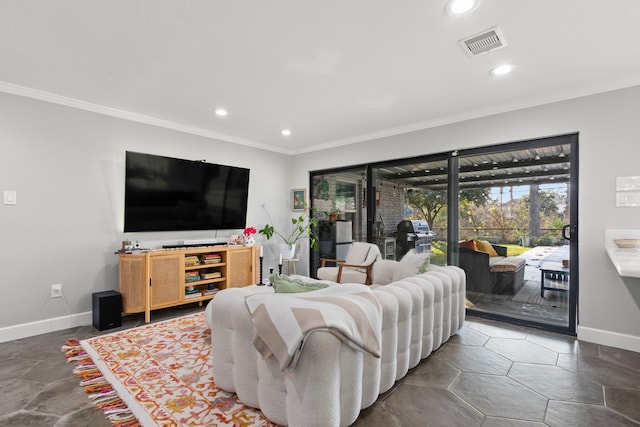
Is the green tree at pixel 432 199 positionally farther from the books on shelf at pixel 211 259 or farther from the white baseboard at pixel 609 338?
the books on shelf at pixel 211 259

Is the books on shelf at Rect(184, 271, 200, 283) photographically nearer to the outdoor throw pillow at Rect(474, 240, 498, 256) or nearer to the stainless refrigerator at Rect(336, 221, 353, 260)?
the stainless refrigerator at Rect(336, 221, 353, 260)

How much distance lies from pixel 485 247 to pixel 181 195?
12.9 feet

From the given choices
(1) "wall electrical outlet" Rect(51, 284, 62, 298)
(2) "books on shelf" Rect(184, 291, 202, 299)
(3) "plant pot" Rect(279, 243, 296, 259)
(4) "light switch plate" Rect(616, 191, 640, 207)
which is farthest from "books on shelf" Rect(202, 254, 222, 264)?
(4) "light switch plate" Rect(616, 191, 640, 207)

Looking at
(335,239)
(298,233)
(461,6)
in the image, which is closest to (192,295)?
(298,233)

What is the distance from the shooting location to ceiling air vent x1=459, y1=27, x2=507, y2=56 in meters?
2.20

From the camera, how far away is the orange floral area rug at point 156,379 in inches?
70.9

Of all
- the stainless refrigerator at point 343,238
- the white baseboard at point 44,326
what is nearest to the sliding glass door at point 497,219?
the stainless refrigerator at point 343,238

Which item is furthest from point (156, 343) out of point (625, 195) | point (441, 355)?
point (625, 195)

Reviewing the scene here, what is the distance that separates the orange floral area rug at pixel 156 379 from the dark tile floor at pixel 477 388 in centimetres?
11

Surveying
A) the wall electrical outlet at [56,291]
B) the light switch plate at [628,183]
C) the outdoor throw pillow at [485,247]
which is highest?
the light switch plate at [628,183]

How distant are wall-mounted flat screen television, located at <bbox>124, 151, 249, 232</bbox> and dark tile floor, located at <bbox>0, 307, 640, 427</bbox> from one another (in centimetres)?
157

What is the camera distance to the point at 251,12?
198 cm

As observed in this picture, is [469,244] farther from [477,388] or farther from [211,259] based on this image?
[211,259]

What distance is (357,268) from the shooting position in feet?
13.5
